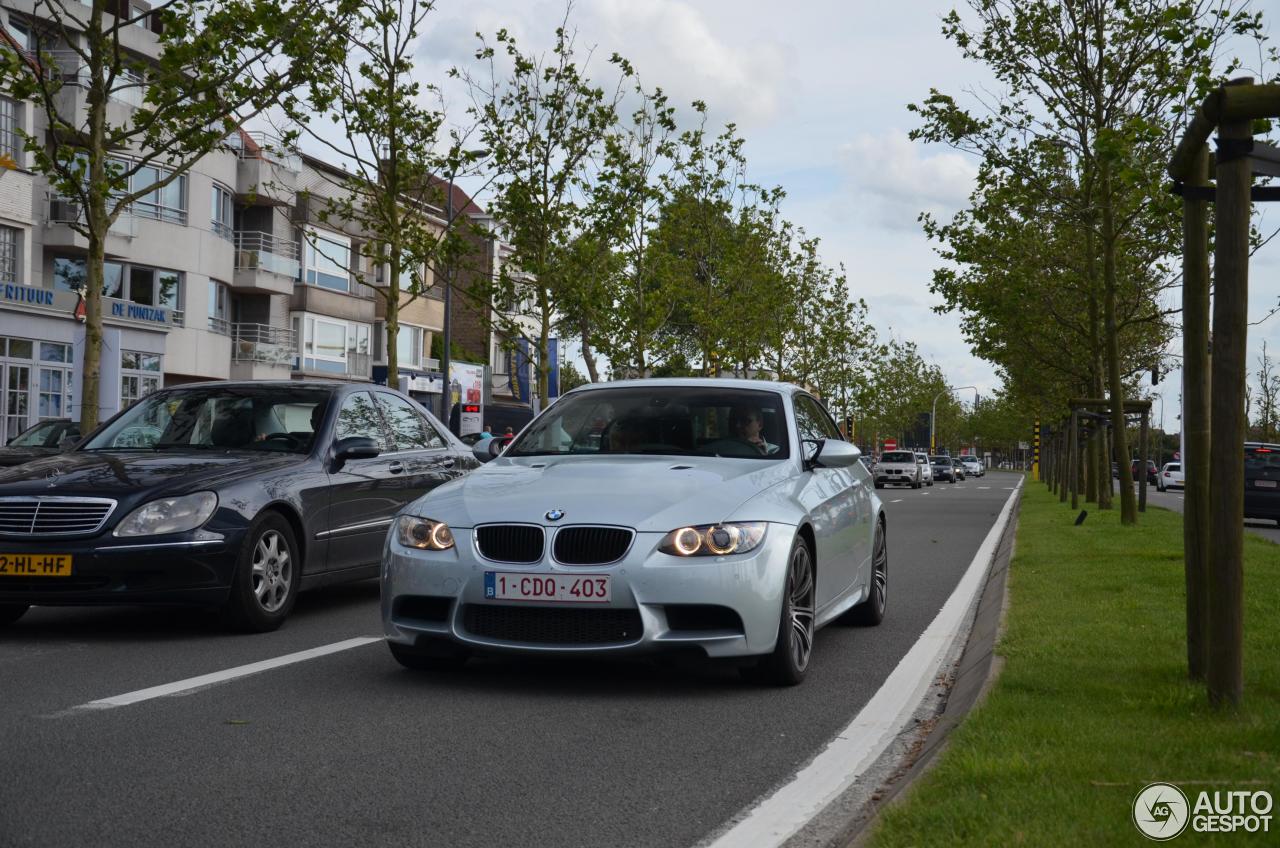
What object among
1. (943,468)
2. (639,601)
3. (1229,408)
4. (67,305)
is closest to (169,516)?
(639,601)

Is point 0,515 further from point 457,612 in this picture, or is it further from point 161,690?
point 457,612

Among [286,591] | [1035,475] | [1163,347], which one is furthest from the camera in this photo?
[1035,475]

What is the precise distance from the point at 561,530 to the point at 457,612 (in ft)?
1.99

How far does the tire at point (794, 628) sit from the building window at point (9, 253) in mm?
34117

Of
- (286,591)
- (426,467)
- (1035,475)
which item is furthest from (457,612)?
(1035,475)

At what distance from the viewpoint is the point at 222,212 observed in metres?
46.5

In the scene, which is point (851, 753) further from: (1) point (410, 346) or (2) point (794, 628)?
(1) point (410, 346)

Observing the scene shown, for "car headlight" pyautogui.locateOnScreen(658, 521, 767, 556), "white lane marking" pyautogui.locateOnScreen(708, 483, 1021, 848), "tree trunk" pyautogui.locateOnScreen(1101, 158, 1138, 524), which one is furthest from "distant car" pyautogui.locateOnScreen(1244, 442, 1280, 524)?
"car headlight" pyautogui.locateOnScreen(658, 521, 767, 556)

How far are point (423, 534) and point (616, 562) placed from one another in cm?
96

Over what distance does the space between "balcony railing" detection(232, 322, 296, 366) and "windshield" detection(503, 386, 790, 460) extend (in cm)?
4281

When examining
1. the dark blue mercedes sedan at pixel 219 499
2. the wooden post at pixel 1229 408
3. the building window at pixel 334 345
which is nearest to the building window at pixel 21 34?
the building window at pixel 334 345

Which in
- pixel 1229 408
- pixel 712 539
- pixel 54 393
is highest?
pixel 54 393

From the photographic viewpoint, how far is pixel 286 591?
8.66 m

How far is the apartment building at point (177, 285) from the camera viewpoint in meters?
35.8
